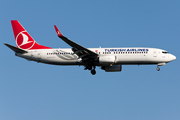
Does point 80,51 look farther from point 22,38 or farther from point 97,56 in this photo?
point 22,38

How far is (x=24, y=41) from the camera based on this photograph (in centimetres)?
5531

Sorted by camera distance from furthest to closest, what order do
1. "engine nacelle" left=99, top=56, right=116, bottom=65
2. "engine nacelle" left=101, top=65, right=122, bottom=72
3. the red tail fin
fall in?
the red tail fin < "engine nacelle" left=101, top=65, right=122, bottom=72 < "engine nacelle" left=99, top=56, right=116, bottom=65

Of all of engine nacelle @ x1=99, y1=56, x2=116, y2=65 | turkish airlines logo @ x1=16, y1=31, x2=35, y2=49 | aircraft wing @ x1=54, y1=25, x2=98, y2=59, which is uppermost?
turkish airlines logo @ x1=16, y1=31, x2=35, y2=49

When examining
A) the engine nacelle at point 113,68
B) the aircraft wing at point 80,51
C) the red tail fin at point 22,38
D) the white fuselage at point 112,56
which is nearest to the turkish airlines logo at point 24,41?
the red tail fin at point 22,38

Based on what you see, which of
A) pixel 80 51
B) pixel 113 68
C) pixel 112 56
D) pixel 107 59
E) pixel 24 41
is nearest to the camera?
pixel 80 51

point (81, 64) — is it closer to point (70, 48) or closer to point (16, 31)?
point (70, 48)

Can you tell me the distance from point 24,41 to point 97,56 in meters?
13.5

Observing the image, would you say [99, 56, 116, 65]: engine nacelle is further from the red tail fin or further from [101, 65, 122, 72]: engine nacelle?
the red tail fin

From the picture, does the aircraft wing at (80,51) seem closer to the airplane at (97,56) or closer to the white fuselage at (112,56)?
the airplane at (97,56)

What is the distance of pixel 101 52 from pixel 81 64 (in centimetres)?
378

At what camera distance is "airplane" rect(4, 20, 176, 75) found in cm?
4994

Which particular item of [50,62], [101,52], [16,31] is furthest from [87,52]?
[16,31]

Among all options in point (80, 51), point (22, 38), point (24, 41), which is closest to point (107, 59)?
point (80, 51)

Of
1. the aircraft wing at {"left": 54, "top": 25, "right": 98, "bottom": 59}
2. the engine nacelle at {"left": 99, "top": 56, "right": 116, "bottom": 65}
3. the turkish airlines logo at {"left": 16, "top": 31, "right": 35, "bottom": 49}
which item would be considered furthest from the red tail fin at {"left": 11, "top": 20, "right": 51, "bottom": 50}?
the engine nacelle at {"left": 99, "top": 56, "right": 116, "bottom": 65}
